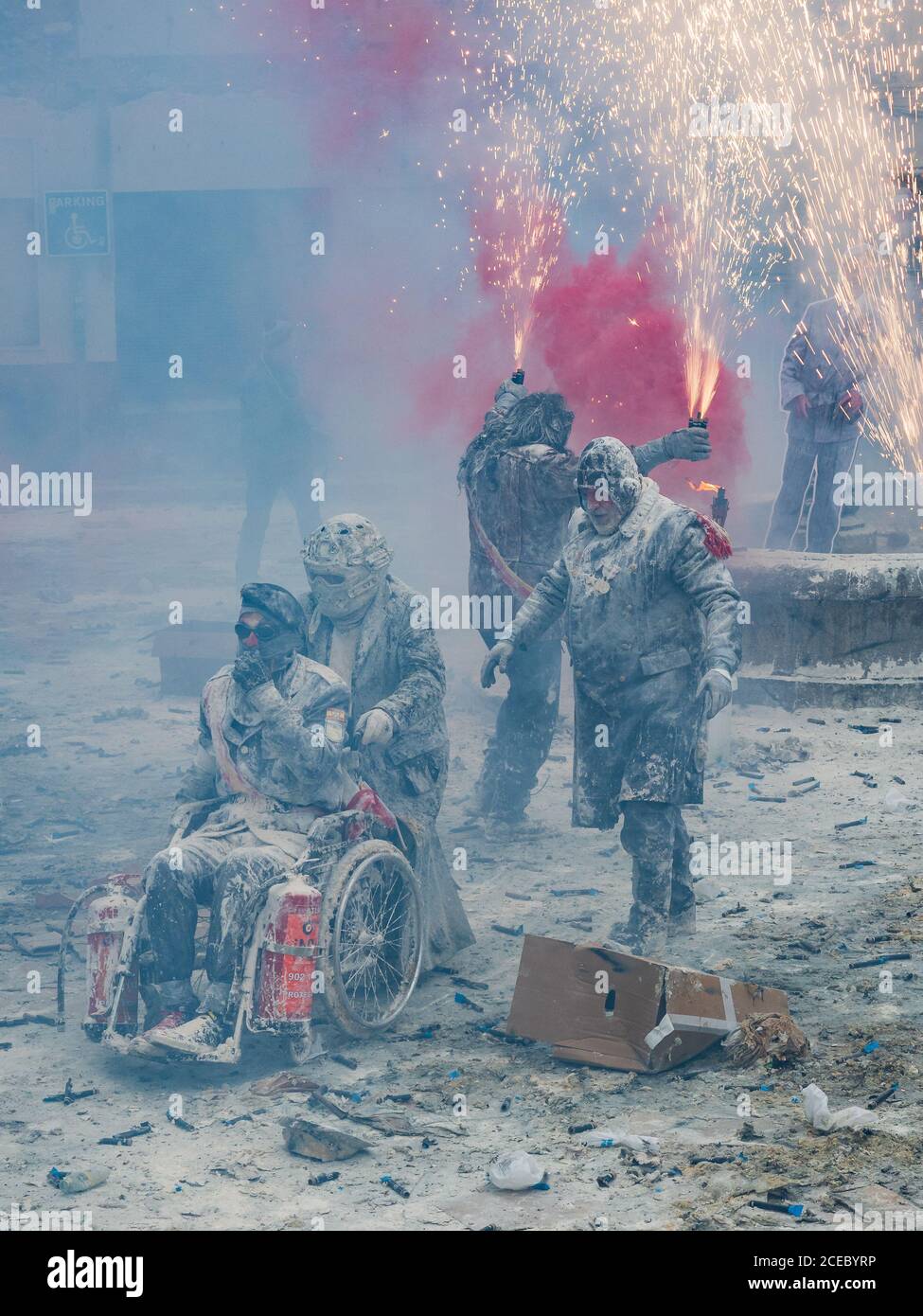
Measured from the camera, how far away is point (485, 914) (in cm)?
761

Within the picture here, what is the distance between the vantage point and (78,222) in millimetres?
20938

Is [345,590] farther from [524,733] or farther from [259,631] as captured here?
[524,733]

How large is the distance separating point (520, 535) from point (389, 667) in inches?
83.4

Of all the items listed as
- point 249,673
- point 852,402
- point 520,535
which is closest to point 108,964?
point 249,673

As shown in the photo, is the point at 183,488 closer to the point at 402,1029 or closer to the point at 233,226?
the point at 233,226

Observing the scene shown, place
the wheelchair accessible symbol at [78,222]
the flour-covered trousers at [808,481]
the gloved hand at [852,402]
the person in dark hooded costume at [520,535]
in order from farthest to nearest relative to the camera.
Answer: the wheelchair accessible symbol at [78,222], the flour-covered trousers at [808,481], the gloved hand at [852,402], the person in dark hooded costume at [520,535]

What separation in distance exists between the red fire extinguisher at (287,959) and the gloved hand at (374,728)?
2.70ft

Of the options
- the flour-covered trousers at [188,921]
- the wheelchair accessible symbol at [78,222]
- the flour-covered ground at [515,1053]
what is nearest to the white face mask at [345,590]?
the flour-covered trousers at [188,921]

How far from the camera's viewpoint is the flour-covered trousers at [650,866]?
6957 mm

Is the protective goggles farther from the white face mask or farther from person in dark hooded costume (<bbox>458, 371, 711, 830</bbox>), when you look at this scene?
person in dark hooded costume (<bbox>458, 371, 711, 830</bbox>)

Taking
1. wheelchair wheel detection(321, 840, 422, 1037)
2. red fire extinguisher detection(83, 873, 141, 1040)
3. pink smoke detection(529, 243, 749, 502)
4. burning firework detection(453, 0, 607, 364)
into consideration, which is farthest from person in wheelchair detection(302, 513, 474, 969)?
burning firework detection(453, 0, 607, 364)

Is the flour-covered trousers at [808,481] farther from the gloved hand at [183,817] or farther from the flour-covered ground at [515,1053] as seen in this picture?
the gloved hand at [183,817]

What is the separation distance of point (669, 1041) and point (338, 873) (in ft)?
4.23

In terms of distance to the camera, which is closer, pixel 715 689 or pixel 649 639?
pixel 715 689
